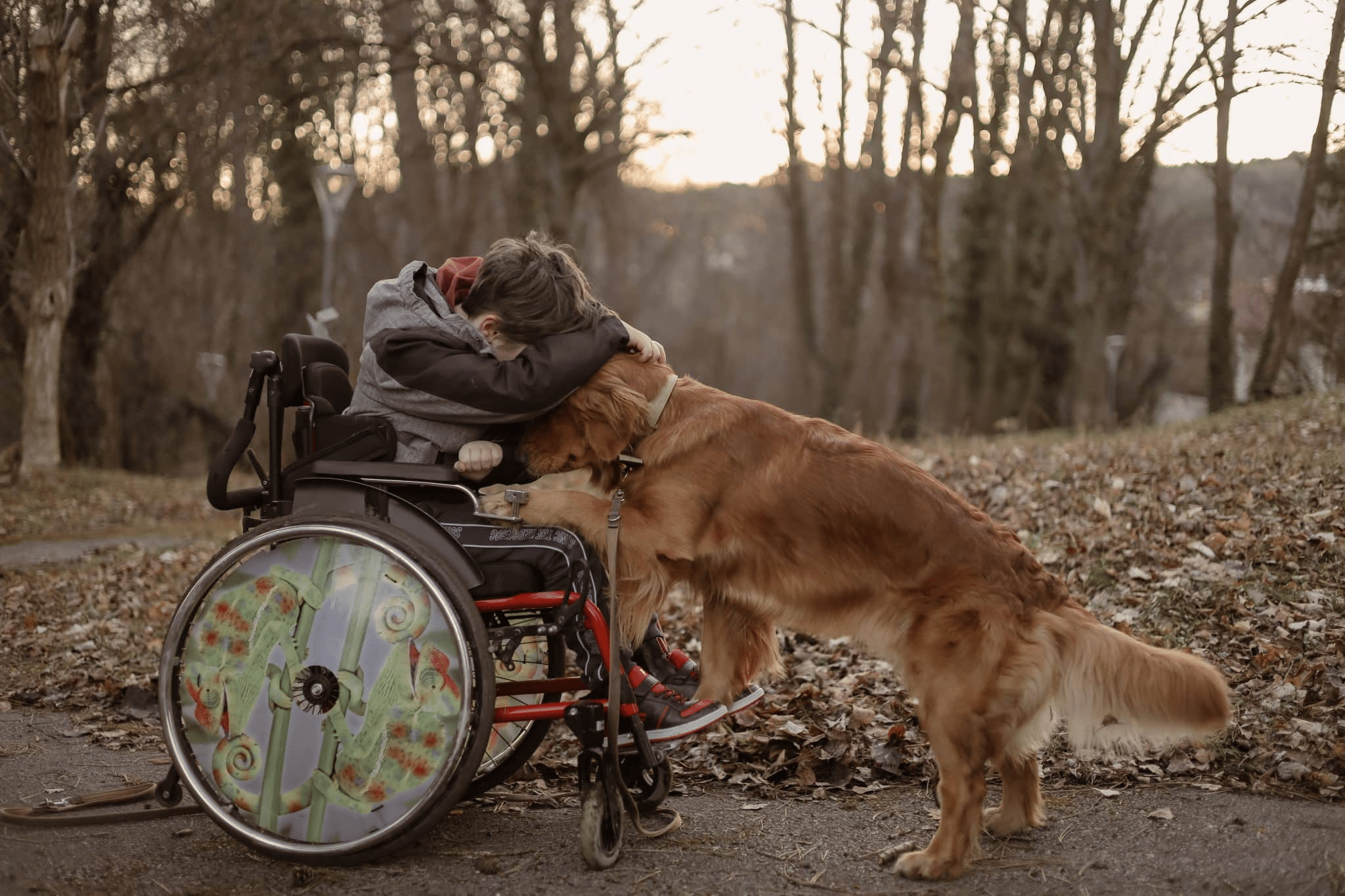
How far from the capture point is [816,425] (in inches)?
133

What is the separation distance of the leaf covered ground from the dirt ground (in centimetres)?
26

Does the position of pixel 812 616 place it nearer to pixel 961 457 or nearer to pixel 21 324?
pixel 961 457

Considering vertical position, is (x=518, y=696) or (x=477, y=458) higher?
A: (x=477, y=458)

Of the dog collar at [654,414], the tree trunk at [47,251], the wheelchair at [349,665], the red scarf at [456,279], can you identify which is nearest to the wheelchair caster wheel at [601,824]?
the wheelchair at [349,665]

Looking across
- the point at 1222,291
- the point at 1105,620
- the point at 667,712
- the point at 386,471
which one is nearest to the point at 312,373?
the point at 386,471

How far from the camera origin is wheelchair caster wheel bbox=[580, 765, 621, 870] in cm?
292

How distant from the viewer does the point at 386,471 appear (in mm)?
3139

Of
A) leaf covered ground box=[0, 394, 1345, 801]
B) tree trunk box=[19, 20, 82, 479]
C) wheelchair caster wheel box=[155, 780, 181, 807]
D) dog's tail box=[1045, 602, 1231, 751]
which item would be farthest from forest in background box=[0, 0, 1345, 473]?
wheelchair caster wheel box=[155, 780, 181, 807]

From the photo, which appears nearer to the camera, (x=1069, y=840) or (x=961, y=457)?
(x=1069, y=840)

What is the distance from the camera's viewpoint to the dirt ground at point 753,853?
281 cm

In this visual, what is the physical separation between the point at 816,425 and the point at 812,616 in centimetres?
59

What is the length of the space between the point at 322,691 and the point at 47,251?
1141 cm

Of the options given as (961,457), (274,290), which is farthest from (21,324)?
(961,457)

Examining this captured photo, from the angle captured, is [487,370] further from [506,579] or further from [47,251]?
[47,251]
